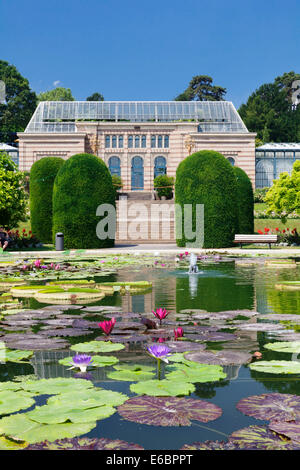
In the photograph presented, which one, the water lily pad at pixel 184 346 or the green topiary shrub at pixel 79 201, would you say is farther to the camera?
the green topiary shrub at pixel 79 201

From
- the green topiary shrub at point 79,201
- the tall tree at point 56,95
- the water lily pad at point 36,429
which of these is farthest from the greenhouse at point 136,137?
the water lily pad at point 36,429

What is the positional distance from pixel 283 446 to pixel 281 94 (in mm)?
72401

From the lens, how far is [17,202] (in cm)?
1848

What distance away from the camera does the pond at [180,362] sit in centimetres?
238

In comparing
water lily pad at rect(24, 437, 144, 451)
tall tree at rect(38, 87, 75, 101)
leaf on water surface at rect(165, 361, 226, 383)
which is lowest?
water lily pad at rect(24, 437, 144, 451)

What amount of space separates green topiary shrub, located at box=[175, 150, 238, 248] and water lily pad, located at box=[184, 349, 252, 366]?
15.3m

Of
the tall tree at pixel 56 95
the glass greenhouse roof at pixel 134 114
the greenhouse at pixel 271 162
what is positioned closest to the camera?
the glass greenhouse roof at pixel 134 114

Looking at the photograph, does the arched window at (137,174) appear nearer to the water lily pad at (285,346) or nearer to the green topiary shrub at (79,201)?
the green topiary shrub at (79,201)

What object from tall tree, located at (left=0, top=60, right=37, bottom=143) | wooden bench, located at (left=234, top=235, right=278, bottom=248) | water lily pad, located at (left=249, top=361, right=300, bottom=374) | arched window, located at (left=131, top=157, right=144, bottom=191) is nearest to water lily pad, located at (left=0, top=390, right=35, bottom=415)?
water lily pad, located at (left=249, top=361, right=300, bottom=374)

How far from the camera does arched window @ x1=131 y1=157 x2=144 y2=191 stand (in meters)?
43.9

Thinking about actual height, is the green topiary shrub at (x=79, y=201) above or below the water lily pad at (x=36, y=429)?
above

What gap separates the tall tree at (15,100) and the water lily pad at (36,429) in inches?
2518

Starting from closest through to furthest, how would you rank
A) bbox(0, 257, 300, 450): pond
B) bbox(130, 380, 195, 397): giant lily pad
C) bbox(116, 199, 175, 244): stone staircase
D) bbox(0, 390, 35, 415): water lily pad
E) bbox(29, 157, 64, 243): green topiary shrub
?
bbox(0, 257, 300, 450): pond
bbox(0, 390, 35, 415): water lily pad
bbox(130, 380, 195, 397): giant lily pad
bbox(29, 157, 64, 243): green topiary shrub
bbox(116, 199, 175, 244): stone staircase

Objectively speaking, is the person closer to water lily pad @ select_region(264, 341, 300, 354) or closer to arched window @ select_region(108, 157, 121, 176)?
water lily pad @ select_region(264, 341, 300, 354)
